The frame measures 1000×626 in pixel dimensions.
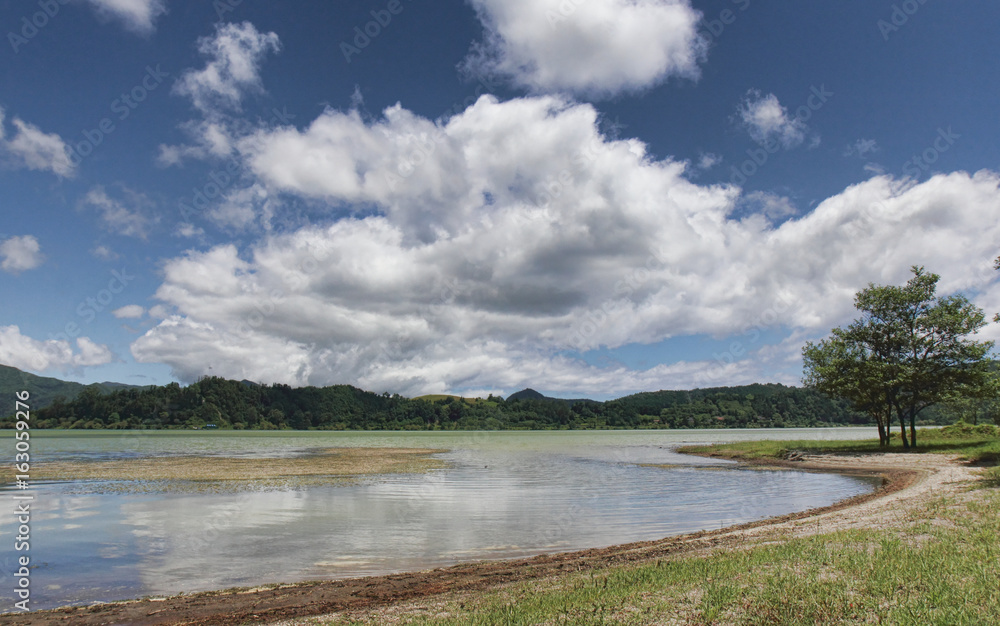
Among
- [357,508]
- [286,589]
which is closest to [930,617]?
[286,589]

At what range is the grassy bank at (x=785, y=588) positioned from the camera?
25.2 ft

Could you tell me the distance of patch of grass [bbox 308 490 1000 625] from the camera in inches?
301

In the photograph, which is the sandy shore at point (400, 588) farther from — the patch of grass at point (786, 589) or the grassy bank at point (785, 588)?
the patch of grass at point (786, 589)

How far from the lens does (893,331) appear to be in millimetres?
46719

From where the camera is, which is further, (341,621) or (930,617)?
(341,621)

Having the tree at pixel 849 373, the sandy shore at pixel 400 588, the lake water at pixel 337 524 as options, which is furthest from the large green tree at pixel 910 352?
the sandy shore at pixel 400 588

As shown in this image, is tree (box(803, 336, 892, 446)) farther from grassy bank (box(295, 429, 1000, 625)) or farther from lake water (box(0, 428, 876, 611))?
grassy bank (box(295, 429, 1000, 625))

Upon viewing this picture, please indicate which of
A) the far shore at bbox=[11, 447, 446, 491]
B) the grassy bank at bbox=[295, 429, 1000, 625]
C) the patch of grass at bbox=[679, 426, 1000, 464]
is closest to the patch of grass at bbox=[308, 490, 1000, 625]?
the grassy bank at bbox=[295, 429, 1000, 625]

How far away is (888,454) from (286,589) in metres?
50.0

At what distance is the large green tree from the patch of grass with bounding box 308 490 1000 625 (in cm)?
3865

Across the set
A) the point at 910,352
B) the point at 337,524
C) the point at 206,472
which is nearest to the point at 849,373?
the point at 910,352

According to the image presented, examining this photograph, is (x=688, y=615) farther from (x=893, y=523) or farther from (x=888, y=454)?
(x=888, y=454)

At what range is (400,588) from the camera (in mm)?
12641

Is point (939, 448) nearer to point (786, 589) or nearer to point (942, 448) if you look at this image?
point (942, 448)
